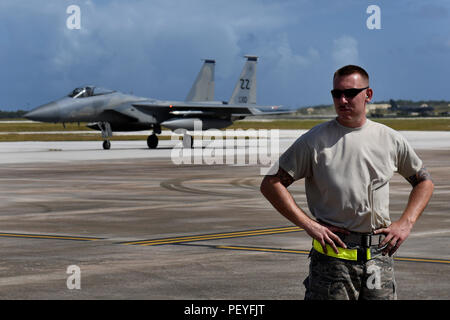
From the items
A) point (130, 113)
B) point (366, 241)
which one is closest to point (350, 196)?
point (366, 241)

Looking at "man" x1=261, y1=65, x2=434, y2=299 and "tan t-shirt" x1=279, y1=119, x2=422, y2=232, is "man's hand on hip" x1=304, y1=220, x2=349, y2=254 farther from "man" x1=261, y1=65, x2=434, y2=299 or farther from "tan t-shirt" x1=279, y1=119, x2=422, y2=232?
"tan t-shirt" x1=279, y1=119, x2=422, y2=232

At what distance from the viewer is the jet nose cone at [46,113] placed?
4653 cm

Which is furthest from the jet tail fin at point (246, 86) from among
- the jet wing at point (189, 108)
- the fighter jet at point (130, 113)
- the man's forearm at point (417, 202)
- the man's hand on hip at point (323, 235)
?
the man's hand on hip at point (323, 235)

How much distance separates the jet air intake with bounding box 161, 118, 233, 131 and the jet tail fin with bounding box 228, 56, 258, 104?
797 centimetres

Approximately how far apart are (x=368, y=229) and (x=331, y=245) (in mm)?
299

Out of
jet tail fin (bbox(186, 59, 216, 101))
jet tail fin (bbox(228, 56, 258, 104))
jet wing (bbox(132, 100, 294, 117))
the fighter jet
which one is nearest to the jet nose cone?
the fighter jet

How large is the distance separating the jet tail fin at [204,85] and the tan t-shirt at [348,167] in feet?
182

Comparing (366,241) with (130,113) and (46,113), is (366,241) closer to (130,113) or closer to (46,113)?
(46,113)

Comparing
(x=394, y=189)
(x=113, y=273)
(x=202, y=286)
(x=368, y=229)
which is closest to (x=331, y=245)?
(x=368, y=229)

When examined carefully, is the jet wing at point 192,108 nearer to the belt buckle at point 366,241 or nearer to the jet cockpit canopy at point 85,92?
the jet cockpit canopy at point 85,92

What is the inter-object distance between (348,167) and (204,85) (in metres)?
56.8
